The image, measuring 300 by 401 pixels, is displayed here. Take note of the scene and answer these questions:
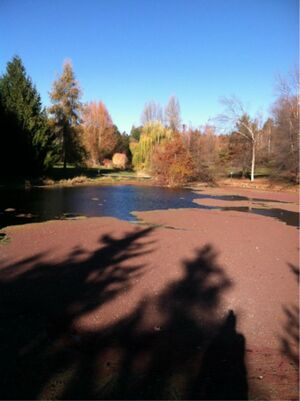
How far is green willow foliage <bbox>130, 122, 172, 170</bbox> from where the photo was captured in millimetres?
60375

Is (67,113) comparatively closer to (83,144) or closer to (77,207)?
(83,144)

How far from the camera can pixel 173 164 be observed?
44.7 metres

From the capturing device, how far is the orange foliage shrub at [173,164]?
4425cm

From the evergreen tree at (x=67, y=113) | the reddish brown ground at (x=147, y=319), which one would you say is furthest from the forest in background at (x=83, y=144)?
the reddish brown ground at (x=147, y=319)

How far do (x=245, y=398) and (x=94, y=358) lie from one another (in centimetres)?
204

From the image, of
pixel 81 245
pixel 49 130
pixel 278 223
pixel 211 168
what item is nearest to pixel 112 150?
pixel 211 168

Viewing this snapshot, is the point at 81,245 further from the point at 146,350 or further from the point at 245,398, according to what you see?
the point at 245,398

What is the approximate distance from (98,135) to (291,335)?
6748 cm

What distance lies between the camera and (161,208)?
945 inches

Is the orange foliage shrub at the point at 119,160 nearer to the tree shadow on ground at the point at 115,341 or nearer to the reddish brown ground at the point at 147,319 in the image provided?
the reddish brown ground at the point at 147,319

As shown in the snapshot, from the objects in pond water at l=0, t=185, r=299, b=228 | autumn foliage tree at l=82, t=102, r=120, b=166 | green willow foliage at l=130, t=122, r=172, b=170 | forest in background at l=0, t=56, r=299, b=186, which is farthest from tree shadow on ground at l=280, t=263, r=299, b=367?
autumn foliage tree at l=82, t=102, r=120, b=166

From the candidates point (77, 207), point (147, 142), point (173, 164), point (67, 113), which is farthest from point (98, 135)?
point (77, 207)

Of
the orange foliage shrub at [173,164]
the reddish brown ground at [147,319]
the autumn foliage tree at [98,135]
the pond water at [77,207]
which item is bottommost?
the pond water at [77,207]

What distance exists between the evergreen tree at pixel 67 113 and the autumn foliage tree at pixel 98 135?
20551 millimetres
